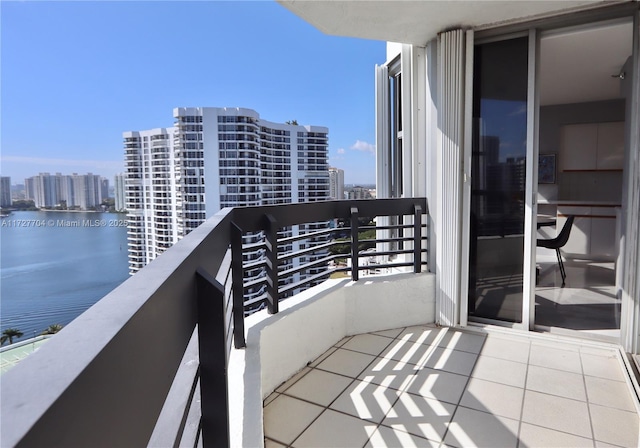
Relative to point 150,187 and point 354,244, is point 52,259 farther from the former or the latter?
point 150,187

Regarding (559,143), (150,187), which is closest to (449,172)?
(559,143)

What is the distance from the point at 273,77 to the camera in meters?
44.9

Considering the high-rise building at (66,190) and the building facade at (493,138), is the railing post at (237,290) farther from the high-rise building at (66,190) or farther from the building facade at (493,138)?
the high-rise building at (66,190)

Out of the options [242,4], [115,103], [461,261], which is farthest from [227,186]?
[242,4]

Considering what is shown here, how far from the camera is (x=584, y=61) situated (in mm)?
4660

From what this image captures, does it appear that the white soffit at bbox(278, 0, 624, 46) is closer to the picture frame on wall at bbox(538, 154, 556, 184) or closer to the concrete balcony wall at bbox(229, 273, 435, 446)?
the concrete balcony wall at bbox(229, 273, 435, 446)

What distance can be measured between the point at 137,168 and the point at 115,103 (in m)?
26.3

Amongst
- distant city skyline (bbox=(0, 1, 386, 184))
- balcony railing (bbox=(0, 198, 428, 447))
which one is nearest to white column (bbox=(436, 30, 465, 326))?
balcony railing (bbox=(0, 198, 428, 447))

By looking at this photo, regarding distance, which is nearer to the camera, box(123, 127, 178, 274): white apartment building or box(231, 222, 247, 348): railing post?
box(231, 222, 247, 348): railing post

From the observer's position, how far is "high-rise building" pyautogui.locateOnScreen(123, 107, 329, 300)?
17078 mm

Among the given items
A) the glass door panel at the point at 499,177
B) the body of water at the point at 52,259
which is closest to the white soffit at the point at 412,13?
the glass door panel at the point at 499,177

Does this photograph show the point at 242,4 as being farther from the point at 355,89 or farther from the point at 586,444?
the point at 586,444

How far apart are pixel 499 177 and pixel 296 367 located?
241 centimetres

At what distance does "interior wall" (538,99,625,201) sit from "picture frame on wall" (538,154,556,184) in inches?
2.5
